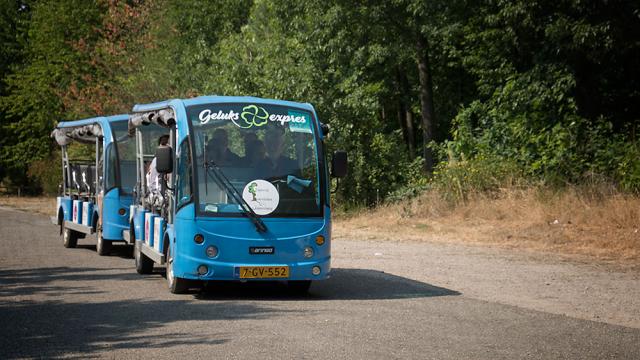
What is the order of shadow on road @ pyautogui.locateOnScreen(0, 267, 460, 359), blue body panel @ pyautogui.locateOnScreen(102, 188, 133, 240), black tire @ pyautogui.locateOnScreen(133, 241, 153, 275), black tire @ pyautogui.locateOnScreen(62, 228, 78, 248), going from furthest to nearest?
black tire @ pyautogui.locateOnScreen(62, 228, 78, 248) < blue body panel @ pyautogui.locateOnScreen(102, 188, 133, 240) < black tire @ pyautogui.locateOnScreen(133, 241, 153, 275) < shadow on road @ pyautogui.locateOnScreen(0, 267, 460, 359)

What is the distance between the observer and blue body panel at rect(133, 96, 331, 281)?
13438mm

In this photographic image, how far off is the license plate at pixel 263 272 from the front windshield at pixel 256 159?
0.73 meters

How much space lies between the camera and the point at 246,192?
1374 cm

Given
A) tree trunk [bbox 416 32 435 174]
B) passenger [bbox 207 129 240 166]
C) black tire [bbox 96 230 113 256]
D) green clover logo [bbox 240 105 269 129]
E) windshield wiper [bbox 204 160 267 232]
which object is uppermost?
tree trunk [bbox 416 32 435 174]

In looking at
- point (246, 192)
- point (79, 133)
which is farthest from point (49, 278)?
point (79, 133)

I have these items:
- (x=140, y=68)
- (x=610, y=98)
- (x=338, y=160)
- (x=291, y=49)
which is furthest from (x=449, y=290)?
(x=140, y=68)

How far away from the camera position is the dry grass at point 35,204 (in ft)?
139

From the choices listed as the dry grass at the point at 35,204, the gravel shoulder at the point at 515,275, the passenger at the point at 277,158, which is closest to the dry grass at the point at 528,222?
the gravel shoulder at the point at 515,275

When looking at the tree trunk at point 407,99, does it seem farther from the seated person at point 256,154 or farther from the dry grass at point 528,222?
the seated person at point 256,154

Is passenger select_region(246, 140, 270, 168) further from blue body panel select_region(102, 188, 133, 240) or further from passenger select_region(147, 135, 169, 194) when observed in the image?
blue body panel select_region(102, 188, 133, 240)

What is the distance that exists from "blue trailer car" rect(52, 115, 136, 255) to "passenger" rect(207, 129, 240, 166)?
6.49 metres

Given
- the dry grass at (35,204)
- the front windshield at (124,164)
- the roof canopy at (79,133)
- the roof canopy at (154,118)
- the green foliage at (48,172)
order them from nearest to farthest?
1. the roof canopy at (154,118)
2. the front windshield at (124,164)
3. the roof canopy at (79,133)
4. the dry grass at (35,204)
5. the green foliage at (48,172)

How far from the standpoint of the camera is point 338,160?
14047 millimetres

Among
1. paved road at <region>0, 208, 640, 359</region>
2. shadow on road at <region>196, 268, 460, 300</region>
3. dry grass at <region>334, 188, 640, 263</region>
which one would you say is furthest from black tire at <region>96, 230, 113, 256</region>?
dry grass at <region>334, 188, 640, 263</region>
